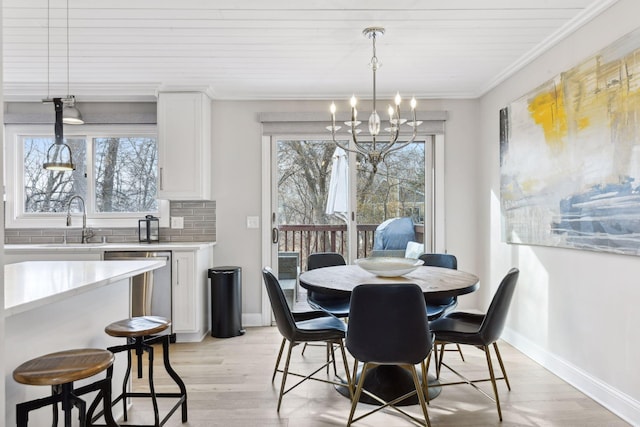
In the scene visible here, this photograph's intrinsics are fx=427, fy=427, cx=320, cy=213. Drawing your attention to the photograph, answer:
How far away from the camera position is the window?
4.32 m

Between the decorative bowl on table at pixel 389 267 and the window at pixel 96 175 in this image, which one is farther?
the window at pixel 96 175

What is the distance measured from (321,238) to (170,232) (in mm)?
1521

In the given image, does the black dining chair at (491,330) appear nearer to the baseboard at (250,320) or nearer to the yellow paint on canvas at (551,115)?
the yellow paint on canvas at (551,115)

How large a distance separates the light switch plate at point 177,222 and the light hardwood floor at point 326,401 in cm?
139

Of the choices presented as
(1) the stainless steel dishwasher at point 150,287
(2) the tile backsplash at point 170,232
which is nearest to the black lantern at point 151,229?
(2) the tile backsplash at point 170,232

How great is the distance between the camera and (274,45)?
10.1ft

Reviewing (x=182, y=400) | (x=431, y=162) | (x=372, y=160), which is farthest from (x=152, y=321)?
(x=431, y=162)

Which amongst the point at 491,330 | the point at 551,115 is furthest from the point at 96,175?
the point at 551,115

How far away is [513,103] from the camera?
3545 mm

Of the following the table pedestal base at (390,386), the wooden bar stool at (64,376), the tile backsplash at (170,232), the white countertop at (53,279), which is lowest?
the table pedestal base at (390,386)

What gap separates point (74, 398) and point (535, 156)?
125 inches

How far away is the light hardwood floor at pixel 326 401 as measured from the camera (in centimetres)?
233

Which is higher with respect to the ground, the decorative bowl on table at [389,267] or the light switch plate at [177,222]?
the light switch plate at [177,222]

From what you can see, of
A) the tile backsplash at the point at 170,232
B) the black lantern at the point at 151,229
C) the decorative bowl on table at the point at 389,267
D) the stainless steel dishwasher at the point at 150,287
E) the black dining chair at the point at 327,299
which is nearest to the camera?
the decorative bowl on table at the point at 389,267
